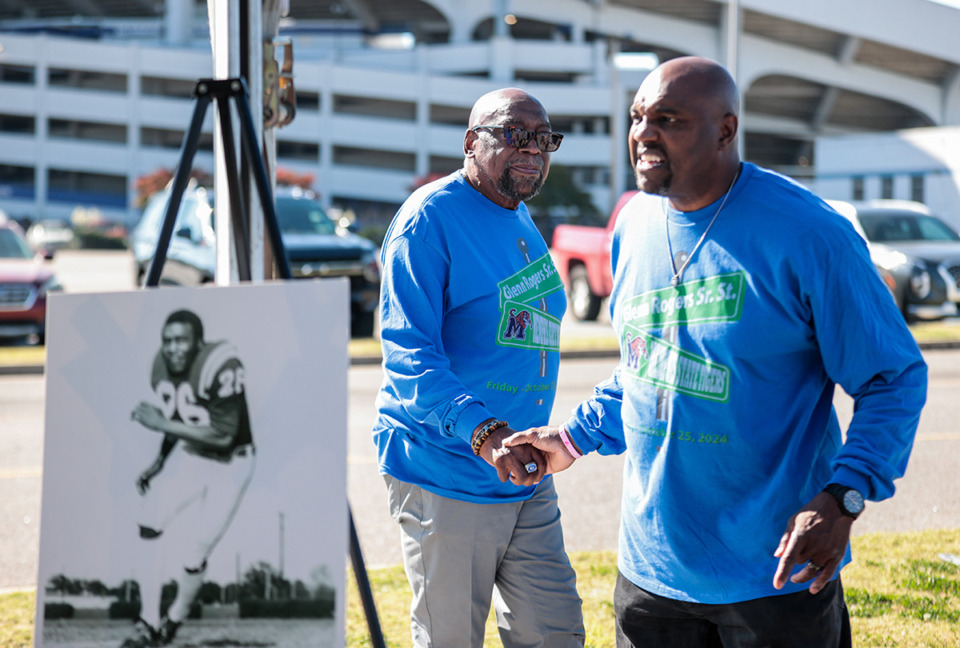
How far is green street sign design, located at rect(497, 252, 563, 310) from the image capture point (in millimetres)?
2955

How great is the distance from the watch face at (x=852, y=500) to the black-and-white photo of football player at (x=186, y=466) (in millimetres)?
1313

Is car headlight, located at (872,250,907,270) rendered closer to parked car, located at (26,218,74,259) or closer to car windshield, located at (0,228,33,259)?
car windshield, located at (0,228,33,259)

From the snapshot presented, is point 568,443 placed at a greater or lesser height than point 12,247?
lesser

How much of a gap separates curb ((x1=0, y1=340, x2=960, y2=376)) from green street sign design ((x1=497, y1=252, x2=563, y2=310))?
29.8ft

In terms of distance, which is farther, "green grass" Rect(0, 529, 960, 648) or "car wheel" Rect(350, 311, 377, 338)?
"car wheel" Rect(350, 311, 377, 338)

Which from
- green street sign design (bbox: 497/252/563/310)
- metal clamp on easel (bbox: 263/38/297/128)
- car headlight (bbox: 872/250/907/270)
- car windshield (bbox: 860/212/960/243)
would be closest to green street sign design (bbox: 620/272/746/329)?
green street sign design (bbox: 497/252/563/310)

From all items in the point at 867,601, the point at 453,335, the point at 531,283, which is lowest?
the point at 867,601

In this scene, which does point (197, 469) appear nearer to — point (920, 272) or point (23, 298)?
point (23, 298)

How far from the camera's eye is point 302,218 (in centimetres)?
1399

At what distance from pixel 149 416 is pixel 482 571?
1087mm

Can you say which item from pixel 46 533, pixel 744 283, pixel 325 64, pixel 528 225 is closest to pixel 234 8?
pixel 528 225

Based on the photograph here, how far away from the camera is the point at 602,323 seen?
16438 mm

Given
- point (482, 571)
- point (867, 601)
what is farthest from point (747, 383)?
point (867, 601)

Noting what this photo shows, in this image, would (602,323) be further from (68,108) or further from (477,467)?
(68,108)
